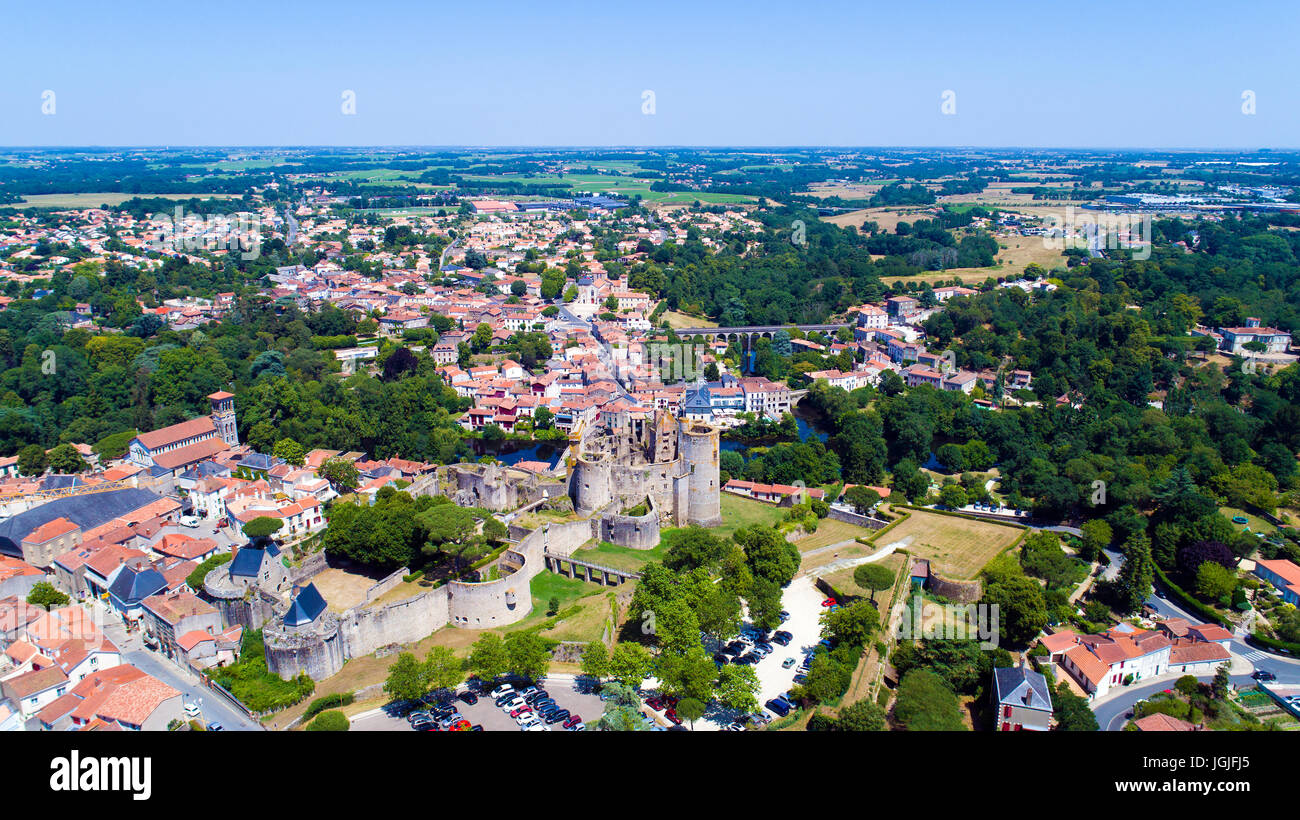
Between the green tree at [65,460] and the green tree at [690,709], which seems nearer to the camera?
the green tree at [690,709]

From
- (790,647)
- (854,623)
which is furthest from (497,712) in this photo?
(854,623)

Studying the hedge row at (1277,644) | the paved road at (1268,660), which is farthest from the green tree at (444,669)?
the hedge row at (1277,644)

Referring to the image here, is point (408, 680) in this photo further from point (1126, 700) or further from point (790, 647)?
point (1126, 700)

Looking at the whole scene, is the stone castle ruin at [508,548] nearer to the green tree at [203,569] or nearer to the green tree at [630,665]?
the green tree at [203,569]
